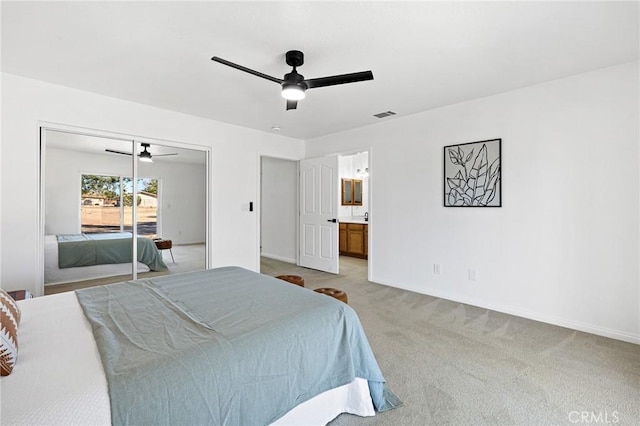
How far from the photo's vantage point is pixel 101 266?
3.62 meters

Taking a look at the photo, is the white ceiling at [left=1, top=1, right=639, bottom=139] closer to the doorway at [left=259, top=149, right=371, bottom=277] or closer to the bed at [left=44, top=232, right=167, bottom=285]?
the bed at [left=44, top=232, right=167, bottom=285]

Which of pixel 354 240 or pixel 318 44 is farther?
pixel 354 240

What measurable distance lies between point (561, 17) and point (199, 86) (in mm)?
3084

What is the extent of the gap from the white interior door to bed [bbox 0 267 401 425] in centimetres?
314

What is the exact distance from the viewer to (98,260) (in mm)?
3609

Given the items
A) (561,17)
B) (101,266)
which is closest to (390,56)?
(561,17)

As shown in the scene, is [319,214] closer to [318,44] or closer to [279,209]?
[279,209]

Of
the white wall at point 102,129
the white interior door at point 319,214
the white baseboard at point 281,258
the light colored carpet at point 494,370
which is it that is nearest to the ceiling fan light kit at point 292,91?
the light colored carpet at point 494,370

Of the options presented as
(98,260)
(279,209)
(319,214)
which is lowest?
(98,260)

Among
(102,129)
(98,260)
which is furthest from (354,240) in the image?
(102,129)

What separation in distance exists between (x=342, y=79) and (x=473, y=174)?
7.18 feet

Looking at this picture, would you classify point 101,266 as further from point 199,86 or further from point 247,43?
point 247,43

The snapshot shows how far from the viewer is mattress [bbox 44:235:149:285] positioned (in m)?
3.23

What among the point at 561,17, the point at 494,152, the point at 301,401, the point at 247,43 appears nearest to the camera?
the point at 301,401
